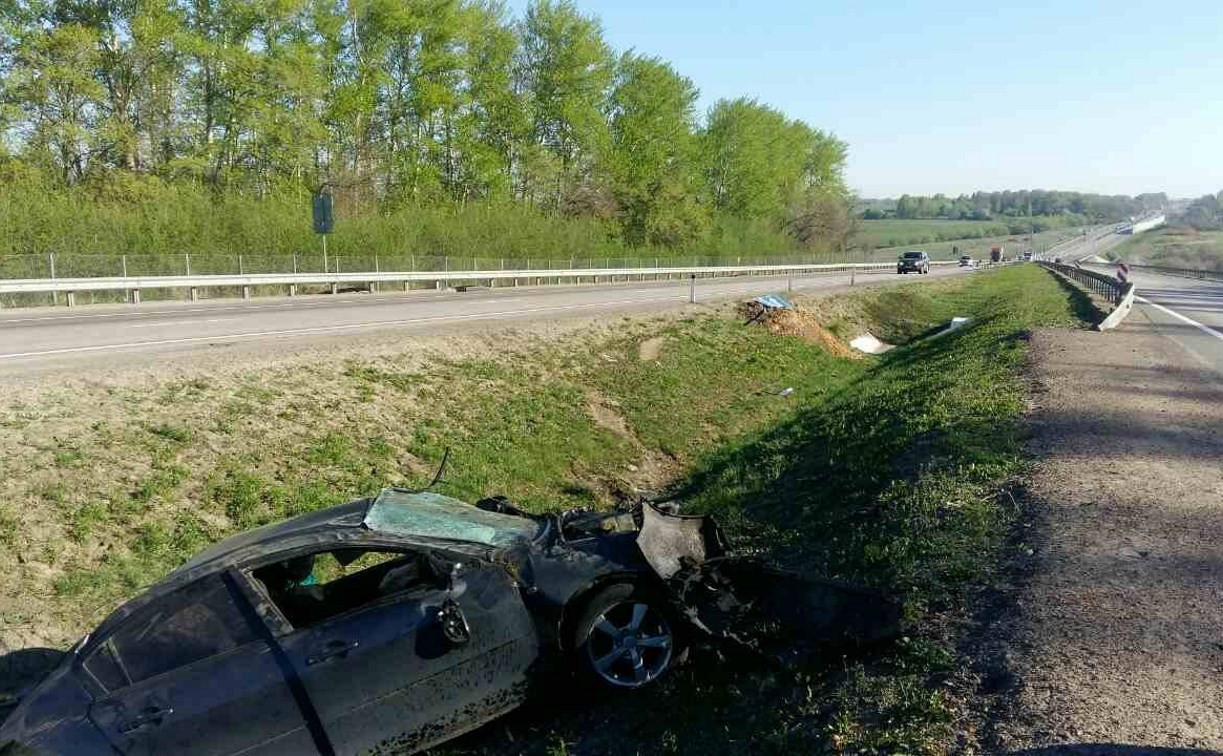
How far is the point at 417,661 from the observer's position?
463cm

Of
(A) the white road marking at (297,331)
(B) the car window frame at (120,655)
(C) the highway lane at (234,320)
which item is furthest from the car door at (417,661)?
(A) the white road marking at (297,331)

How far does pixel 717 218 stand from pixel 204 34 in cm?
4419

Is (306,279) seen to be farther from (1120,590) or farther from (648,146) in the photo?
(648,146)

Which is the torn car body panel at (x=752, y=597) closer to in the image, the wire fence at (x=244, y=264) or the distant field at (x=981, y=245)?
the wire fence at (x=244, y=264)

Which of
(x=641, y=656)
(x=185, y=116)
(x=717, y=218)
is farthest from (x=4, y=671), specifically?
(x=717, y=218)

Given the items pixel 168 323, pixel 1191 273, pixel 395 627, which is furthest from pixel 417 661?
pixel 1191 273

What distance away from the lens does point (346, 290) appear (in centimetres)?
3447

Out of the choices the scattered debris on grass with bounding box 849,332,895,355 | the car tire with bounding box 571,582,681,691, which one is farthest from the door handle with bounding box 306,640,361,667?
the scattered debris on grass with bounding box 849,332,895,355

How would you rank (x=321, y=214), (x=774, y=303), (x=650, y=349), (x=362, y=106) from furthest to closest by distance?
1. (x=362, y=106)
2. (x=321, y=214)
3. (x=774, y=303)
4. (x=650, y=349)

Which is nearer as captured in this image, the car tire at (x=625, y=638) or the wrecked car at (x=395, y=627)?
the wrecked car at (x=395, y=627)

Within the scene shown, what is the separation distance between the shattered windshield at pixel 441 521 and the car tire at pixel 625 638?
66 centimetres

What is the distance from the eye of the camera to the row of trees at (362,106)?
35594mm

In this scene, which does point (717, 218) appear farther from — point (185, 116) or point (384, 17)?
point (185, 116)

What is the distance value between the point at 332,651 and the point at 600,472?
8.73 meters
